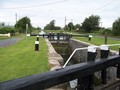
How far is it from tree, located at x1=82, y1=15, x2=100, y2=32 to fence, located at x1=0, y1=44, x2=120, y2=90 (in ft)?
227

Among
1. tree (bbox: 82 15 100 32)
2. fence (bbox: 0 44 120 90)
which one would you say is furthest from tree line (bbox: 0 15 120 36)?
fence (bbox: 0 44 120 90)

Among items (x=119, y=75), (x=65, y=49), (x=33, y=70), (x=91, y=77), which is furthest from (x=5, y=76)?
(x=65, y=49)

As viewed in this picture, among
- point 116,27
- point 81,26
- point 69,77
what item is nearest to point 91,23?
point 81,26

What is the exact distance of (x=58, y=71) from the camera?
2.43 m


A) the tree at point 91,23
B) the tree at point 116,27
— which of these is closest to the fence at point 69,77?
the tree at point 116,27

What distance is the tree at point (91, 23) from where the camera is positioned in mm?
72188

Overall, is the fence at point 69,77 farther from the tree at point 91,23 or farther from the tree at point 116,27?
the tree at point 91,23

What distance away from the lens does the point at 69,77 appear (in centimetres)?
254

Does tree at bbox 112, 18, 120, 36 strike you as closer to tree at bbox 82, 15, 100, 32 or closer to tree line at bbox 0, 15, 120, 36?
tree line at bbox 0, 15, 120, 36

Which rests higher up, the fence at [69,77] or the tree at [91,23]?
the tree at [91,23]

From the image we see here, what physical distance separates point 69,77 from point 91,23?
2782 inches

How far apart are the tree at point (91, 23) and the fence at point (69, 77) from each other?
69.1 metres

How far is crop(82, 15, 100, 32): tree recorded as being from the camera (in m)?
72.2

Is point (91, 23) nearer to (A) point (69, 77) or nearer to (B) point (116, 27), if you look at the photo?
(B) point (116, 27)
